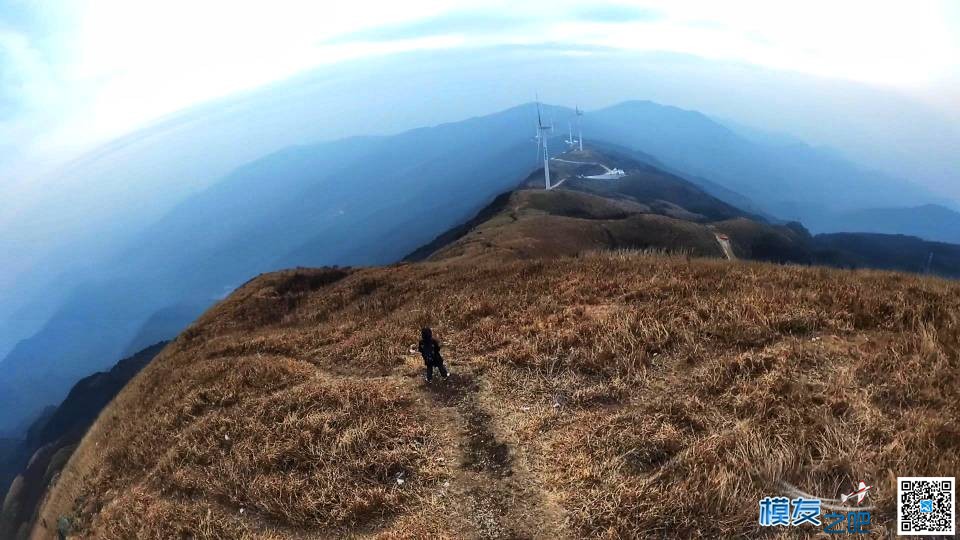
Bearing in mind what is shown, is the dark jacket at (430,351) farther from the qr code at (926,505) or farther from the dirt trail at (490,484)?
the qr code at (926,505)

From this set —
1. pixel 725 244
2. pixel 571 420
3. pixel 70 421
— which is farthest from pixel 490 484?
pixel 70 421

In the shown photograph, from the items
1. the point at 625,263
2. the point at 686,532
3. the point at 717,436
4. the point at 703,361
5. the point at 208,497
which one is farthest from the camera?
the point at 625,263

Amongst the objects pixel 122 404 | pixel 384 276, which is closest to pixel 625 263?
pixel 384 276

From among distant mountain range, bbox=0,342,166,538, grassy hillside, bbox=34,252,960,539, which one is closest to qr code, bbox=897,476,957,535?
grassy hillside, bbox=34,252,960,539

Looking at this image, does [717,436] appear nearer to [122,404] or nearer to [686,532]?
→ [686,532]

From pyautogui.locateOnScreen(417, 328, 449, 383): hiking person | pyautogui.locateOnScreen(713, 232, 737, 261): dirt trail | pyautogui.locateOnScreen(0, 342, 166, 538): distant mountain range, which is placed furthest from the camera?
pyautogui.locateOnScreen(0, 342, 166, 538): distant mountain range

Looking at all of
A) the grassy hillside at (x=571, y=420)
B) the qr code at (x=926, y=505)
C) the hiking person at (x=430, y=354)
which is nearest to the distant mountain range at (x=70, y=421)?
the grassy hillside at (x=571, y=420)

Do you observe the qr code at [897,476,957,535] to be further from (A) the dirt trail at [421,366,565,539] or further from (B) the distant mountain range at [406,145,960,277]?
(B) the distant mountain range at [406,145,960,277]
